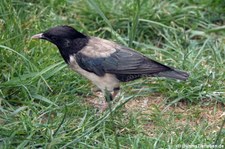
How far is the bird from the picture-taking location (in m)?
6.13

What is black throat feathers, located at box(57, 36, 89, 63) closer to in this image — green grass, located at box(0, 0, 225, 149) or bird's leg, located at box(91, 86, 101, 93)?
green grass, located at box(0, 0, 225, 149)

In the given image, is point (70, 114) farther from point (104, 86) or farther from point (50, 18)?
point (50, 18)

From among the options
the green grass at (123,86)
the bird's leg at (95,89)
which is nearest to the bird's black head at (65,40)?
the green grass at (123,86)

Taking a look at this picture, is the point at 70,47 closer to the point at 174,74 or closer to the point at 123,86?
the point at 123,86

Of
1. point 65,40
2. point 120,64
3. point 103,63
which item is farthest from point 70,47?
point 120,64

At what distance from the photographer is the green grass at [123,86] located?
553 centimetres

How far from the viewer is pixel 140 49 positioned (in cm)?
761

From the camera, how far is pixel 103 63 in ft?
20.1

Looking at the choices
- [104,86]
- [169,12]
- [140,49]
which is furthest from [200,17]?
[104,86]

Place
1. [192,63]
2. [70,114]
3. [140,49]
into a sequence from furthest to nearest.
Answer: [140,49] < [192,63] < [70,114]

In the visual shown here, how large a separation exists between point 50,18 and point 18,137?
2604mm

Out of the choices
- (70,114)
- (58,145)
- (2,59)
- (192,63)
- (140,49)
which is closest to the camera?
A: (58,145)

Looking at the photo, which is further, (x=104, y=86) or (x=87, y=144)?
(x=104, y=86)

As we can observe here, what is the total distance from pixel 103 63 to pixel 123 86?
2.23 feet
